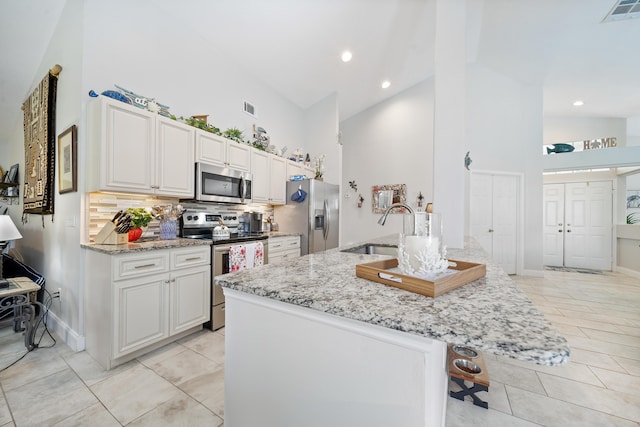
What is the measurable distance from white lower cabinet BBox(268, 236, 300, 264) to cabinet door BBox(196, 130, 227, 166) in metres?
1.15

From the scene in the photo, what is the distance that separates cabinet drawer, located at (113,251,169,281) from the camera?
6.19ft

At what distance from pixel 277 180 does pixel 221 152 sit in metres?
1.07

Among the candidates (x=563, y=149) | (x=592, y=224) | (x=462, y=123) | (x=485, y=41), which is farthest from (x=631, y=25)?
(x=592, y=224)

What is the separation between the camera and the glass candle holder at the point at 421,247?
0.87 m

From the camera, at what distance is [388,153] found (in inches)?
221

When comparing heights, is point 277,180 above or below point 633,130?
below

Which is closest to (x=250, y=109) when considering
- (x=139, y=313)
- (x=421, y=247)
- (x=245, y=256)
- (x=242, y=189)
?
(x=242, y=189)

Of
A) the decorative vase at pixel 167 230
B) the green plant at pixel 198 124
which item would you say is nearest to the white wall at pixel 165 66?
the green plant at pixel 198 124

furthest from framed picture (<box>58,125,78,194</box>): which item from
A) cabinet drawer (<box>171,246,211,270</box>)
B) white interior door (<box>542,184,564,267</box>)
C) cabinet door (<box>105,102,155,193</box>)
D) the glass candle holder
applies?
white interior door (<box>542,184,564,267</box>)

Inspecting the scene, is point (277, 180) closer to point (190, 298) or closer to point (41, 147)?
point (190, 298)

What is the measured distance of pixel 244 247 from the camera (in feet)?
8.93

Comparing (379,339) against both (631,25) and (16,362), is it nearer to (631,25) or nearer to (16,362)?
(16,362)

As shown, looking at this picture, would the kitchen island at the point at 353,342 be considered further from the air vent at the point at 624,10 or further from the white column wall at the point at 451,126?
the air vent at the point at 624,10

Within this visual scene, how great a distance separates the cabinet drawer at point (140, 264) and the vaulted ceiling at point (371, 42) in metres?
2.42
